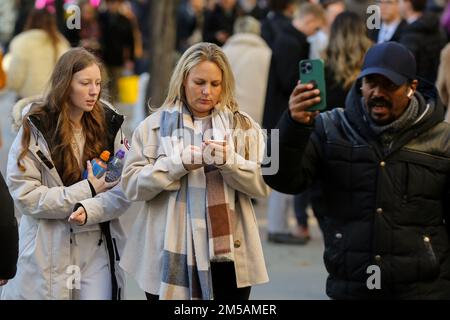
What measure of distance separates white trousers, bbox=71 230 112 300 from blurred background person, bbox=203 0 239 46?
9814 millimetres

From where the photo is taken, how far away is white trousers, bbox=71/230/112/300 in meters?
5.80

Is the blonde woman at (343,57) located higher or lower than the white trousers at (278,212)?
higher

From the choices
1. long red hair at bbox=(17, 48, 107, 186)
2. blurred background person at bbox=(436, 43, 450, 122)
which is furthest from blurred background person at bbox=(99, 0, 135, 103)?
long red hair at bbox=(17, 48, 107, 186)

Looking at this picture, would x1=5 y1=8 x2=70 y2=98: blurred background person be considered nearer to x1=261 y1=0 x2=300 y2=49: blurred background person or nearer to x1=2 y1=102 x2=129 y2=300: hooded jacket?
x1=261 y1=0 x2=300 y2=49: blurred background person

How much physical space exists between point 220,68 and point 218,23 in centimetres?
1044

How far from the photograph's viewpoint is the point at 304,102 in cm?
467

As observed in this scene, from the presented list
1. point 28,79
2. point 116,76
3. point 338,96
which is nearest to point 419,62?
point 338,96

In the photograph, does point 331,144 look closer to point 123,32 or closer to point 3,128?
point 3,128

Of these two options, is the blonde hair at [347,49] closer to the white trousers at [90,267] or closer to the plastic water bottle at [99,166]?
the plastic water bottle at [99,166]

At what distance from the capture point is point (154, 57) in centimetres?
1532

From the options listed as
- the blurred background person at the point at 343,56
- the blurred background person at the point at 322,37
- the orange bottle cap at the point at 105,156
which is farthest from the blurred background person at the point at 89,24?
the orange bottle cap at the point at 105,156

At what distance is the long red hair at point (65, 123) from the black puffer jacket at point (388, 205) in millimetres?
1233

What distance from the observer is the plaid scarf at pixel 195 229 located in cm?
522

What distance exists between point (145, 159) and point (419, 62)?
4.36 m
